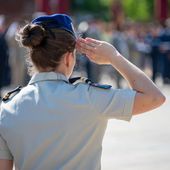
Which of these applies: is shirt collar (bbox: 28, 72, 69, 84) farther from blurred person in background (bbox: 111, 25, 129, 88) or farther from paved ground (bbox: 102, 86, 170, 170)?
blurred person in background (bbox: 111, 25, 129, 88)

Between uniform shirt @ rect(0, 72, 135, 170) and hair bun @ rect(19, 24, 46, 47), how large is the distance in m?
0.20

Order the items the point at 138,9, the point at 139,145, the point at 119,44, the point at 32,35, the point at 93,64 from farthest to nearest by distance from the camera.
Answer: the point at 138,9
the point at 93,64
the point at 119,44
the point at 139,145
the point at 32,35

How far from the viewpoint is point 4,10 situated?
4659cm

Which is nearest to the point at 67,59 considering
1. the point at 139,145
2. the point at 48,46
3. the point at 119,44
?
the point at 48,46

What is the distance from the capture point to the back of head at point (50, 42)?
3.29m

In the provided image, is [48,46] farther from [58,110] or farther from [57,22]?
[58,110]

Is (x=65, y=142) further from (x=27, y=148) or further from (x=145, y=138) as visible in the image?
(x=145, y=138)

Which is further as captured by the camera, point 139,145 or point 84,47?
point 139,145

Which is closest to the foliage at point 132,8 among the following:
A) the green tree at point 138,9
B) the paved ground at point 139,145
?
the green tree at point 138,9

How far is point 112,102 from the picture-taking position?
3258 mm

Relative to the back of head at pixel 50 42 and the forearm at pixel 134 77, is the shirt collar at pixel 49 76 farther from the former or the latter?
the forearm at pixel 134 77

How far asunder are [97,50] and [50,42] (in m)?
0.23

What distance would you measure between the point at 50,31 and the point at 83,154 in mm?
508

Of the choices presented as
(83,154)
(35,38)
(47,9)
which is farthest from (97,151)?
(47,9)
